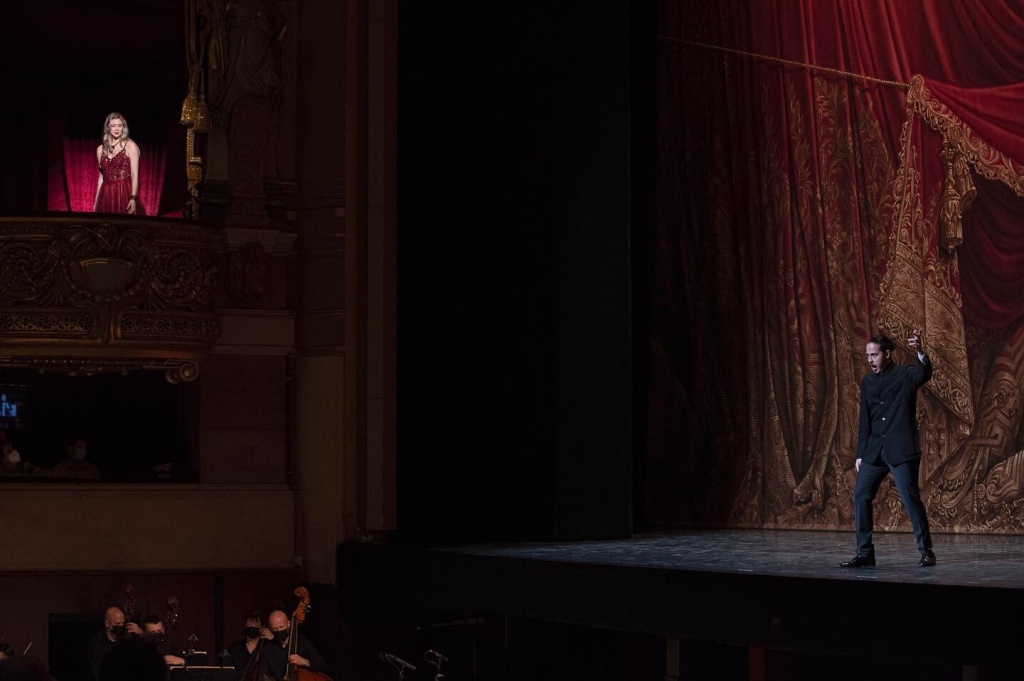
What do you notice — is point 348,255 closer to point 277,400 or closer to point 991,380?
point 277,400

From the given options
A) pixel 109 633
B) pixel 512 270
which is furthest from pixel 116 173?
pixel 109 633

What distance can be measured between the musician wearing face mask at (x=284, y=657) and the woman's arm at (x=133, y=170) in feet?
11.3

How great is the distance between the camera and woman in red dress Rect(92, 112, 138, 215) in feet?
36.2

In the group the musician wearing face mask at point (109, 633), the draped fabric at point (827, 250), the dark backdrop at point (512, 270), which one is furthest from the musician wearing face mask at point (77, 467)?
the draped fabric at point (827, 250)

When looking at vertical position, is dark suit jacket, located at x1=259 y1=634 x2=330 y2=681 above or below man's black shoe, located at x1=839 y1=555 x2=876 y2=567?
below

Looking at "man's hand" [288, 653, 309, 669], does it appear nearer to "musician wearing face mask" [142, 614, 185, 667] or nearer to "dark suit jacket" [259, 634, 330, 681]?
"dark suit jacket" [259, 634, 330, 681]

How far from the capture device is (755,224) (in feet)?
36.4

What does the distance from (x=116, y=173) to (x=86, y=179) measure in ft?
2.25

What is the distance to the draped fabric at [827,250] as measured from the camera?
1012cm

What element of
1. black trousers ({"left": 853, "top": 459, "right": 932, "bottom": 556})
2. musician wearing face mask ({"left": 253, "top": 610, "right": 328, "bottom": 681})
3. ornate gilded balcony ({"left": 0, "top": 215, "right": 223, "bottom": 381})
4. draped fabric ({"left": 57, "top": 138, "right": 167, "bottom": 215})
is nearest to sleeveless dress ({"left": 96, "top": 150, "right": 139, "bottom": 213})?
draped fabric ({"left": 57, "top": 138, "right": 167, "bottom": 215})

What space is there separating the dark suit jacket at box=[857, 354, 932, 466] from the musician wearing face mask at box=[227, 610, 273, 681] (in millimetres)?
3980

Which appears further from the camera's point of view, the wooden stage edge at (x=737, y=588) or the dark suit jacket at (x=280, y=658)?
the dark suit jacket at (x=280, y=658)

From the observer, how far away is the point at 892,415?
7344mm

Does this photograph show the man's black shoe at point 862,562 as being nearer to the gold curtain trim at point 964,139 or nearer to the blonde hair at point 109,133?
the gold curtain trim at point 964,139
